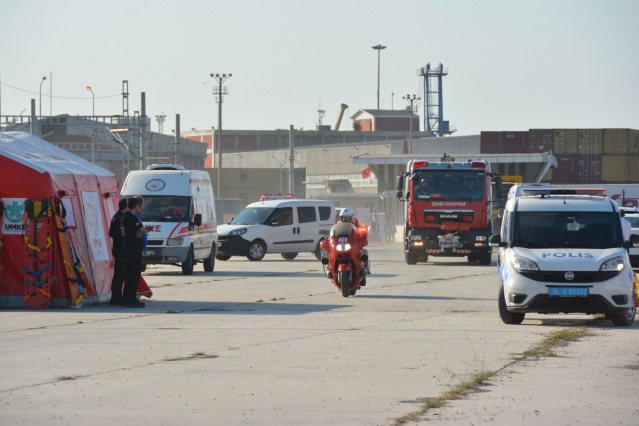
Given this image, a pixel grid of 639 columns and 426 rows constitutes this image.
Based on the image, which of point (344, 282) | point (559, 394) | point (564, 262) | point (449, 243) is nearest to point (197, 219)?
point (344, 282)

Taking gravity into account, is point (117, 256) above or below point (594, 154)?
below

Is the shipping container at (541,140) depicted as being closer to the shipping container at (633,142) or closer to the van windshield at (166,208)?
the shipping container at (633,142)

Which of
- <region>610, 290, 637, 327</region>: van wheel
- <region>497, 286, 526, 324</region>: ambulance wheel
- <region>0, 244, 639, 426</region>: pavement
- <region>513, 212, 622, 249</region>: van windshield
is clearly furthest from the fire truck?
<region>610, 290, 637, 327</region>: van wheel

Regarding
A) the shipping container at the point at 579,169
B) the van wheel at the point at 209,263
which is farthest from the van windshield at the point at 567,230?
the shipping container at the point at 579,169

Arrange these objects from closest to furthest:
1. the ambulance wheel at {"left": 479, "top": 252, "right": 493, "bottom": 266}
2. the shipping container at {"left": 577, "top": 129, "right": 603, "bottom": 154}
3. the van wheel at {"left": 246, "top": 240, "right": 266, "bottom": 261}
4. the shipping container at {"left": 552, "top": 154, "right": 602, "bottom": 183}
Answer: the ambulance wheel at {"left": 479, "top": 252, "right": 493, "bottom": 266} < the van wheel at {"left": 246, "top": 240, "right": 266, "bottom": 261} < the shipping container at {"left": 577, "top": 129, "right": 603, "bottom": 154} < the shipping container at {"left": 552, "top": 154, "right": 602, "bottom": 183}

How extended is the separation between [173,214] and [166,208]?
0.86 feet

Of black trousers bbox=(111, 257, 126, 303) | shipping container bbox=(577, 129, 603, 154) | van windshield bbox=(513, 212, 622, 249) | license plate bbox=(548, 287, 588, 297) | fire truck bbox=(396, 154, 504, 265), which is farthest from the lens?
shipping container bbox=(577, 129, 603, 154)

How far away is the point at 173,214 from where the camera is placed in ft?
103

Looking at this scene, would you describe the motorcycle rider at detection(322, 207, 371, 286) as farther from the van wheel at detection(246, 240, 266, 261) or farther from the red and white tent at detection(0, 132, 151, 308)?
the van wheel at detection(246, 240, 266, 261)

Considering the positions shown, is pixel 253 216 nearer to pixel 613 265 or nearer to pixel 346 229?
pixel 346 229

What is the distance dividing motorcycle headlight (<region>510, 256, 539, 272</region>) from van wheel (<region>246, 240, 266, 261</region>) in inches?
937

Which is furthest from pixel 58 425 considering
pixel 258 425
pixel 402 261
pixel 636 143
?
pixel 636 143

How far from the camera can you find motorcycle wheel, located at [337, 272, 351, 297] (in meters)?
23.2

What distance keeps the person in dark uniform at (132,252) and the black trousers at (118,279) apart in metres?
0.10
